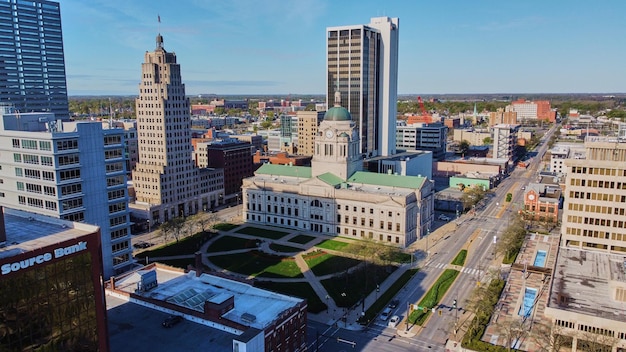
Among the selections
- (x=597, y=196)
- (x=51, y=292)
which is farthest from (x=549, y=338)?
(x=51, y=292)

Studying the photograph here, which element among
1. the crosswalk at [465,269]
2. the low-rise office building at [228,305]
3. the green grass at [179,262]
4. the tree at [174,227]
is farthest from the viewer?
the tree at [174,227]

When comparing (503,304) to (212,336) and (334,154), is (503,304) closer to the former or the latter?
(212,336)

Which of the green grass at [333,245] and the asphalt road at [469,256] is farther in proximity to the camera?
the green grass at [333,245]

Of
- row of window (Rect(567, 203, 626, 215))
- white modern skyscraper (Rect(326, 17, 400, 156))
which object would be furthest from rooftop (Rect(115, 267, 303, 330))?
white modern skyscraper (Rect(326, 17, 400, 156))

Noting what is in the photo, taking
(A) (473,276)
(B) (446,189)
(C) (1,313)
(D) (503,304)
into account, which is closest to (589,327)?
(D) (503,304)

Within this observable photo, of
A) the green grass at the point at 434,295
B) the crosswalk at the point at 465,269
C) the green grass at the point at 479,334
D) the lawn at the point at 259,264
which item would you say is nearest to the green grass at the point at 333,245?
the lawn at the point at 259,264

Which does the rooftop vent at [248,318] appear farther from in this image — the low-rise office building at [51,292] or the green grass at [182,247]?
the green grass at [182,247]

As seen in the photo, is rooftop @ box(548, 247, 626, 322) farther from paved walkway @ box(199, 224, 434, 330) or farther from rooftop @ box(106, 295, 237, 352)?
rooftop @ box(106, 295, 237, 352)
